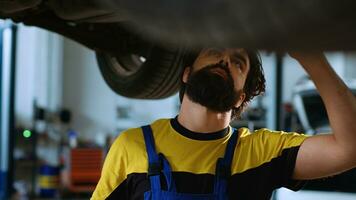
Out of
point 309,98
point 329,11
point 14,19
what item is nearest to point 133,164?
point 14,19

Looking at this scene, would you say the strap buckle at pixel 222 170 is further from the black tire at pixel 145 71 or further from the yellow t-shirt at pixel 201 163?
the black tire at pixel 145 71

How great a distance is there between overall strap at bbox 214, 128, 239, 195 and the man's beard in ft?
0.34

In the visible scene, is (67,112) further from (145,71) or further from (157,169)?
(157,169)

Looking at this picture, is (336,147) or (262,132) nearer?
(336,147)

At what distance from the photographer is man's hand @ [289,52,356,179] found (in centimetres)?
90

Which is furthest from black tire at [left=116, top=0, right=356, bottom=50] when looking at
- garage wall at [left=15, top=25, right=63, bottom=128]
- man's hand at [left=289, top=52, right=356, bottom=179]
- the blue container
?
garage wall at [left=15, top=25, right=63, bottom=128]

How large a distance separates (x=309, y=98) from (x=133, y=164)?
2.37 metres

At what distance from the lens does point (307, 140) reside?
3.33 ft

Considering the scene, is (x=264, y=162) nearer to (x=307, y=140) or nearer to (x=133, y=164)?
(x=307, y=140)

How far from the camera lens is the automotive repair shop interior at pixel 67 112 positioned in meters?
3.31

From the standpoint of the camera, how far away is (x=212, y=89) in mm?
926

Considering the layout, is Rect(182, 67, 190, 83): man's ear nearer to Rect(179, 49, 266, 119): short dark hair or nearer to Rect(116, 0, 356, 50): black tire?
Rect(179, 49, 266, 119): short dark hair

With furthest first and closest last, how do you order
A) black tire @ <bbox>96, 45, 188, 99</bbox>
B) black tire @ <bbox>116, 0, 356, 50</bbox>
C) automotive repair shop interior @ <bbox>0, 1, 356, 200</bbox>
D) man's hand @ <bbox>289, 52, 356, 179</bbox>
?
1. automotive repair shop interior @ <bbox>0, 1, 356, 200</bbox>
2. black tire @ <bbox>96, 45, 188, 99</bbox>
3. man's hand @ <bbox>289, 52, 356, 179</bbox>
4. black tire @ <bbox>116, 0, 356, 50</bbox>

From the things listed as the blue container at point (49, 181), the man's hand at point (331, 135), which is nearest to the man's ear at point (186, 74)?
the man's hand at point (331, 135)
